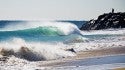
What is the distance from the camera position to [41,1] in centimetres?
977

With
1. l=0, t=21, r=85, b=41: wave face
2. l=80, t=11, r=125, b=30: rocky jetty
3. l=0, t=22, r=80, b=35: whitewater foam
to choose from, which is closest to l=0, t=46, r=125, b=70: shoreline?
l=0, t=21, r=85, b=41: wave face

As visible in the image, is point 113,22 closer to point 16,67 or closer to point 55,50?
point 55,50

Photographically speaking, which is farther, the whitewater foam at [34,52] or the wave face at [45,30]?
the wave face at [45,30]

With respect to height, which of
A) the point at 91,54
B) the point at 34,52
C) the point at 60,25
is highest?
the point at 34,52

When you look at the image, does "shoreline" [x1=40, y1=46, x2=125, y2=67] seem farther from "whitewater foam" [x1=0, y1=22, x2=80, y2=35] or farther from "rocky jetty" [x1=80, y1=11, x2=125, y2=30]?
"rocky jetty" [x1=80, y1=11, x2=125, y2=30]

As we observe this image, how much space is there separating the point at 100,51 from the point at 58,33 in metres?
6.79

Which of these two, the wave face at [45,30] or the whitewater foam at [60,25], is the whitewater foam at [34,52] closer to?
the wave face at [45,30]

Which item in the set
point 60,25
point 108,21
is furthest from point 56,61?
point 108,21

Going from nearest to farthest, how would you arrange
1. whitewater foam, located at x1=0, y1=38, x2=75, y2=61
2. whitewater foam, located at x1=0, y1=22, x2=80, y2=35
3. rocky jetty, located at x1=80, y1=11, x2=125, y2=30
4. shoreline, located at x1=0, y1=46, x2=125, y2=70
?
shoreline, located at x1=0, y1=46, x2=125, y2=70 < whitewater foam, located at x1=0, y1=38, x2=75, y2=61 < whitewater foam, located at x1=0, y1=22, x2=80, y2=35 < rocky jetty, located at x1=80, y1=11, x2=125, y2=30

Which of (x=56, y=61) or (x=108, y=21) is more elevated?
(x=56, y=61)

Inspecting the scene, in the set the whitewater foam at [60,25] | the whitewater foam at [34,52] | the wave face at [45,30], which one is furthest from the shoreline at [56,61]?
Answer: the whitewater foam at [60,25]

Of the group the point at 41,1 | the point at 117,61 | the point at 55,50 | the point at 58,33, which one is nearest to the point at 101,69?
the point at 117,61

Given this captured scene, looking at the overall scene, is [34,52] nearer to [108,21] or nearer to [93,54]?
[93,54]

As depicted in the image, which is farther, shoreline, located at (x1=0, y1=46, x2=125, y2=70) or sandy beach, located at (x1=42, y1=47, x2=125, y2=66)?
sandy beach, located at (x1=42, y1=47, x2=125, y2=66)
